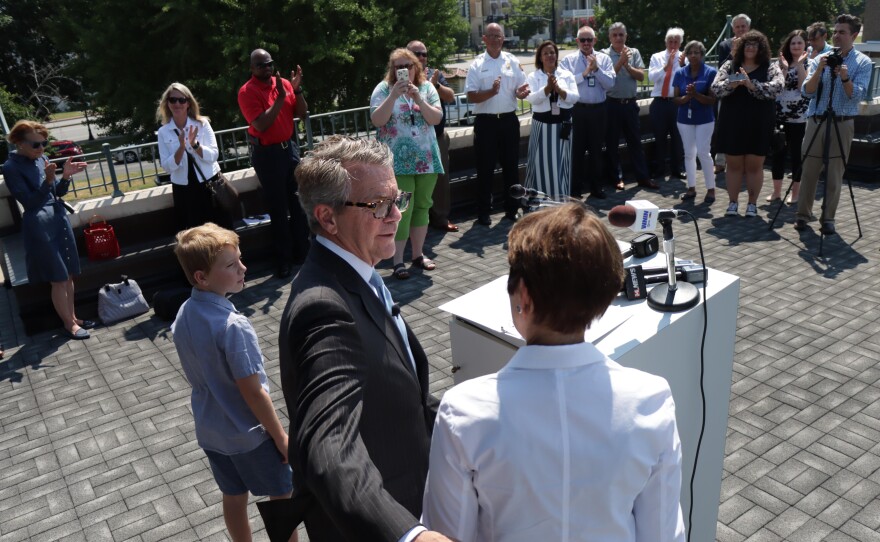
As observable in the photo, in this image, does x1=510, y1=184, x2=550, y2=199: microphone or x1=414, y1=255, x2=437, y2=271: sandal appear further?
x1=414, y1=255, x2=437, y2=271: sandal

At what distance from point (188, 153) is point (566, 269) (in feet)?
18.8

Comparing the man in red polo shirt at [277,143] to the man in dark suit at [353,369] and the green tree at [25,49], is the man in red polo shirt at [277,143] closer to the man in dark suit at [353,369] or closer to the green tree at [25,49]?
the man in dark suit at [353,369]

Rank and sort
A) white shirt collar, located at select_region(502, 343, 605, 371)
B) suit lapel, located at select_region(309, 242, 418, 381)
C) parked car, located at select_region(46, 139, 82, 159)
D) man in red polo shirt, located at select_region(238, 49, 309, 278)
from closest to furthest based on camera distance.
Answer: white shirt collar, located at select_region(502, 343, 605, 371)
suit lapel, located at select_region(309, 242, 418, 381)
man in red polo shirt, located at select_region(238, 49, 309, 278)
parked car, located at select_region(46, 139, 82, 159)

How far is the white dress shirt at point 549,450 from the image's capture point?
1.44 m

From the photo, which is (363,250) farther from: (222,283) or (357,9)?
(357,9)

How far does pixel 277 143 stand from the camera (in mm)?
6875

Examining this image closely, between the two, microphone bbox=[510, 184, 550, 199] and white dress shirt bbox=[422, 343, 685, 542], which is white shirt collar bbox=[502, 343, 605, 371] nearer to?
white dress shirt bbox=[422, 343, 685, 542]

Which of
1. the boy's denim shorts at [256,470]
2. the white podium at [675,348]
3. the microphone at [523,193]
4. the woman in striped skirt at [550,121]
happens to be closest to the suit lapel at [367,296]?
the white podium at [675,348]

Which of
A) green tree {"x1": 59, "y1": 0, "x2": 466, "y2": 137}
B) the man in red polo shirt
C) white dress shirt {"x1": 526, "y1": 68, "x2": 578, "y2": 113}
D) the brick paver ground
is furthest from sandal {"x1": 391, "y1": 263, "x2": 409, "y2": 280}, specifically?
green tree {"x1": 59, "y1": 0, "x2": 466, "y2": 137}

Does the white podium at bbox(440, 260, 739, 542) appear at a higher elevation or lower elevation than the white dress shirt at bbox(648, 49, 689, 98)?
lower

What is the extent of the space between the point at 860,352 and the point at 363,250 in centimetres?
444

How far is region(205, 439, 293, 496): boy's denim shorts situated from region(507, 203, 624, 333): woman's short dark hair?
190cm

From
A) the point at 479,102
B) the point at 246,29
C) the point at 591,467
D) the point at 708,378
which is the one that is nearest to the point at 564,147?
the point at 479,102

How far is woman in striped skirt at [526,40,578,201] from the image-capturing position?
797cm
